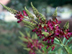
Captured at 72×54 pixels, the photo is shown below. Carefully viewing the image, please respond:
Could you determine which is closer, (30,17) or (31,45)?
(30,17)

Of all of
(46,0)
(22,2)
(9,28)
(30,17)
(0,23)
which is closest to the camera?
(30,17)

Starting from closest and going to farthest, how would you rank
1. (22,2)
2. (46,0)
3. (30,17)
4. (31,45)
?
(30,17) < (31,45) < (22,2) < (46,0)

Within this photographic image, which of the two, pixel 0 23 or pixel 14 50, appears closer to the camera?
pixel 0 23

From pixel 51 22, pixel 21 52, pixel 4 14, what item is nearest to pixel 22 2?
pixel 4 14

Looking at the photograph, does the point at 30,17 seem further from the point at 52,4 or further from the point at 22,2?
the point at 52,4

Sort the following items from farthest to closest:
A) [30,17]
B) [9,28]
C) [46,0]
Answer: [46,0] → [9,28] → [30,17]

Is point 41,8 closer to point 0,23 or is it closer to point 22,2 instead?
point 22,2

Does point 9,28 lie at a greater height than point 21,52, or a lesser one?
greater

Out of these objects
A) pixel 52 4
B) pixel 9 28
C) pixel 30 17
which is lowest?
pixel 30 17

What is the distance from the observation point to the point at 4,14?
145 centimetres

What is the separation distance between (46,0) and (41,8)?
277mm

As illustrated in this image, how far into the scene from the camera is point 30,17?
1.13 ft

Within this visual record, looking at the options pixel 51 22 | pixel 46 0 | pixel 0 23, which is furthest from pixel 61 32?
pixel 46 0

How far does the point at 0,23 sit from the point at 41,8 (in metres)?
0.61
